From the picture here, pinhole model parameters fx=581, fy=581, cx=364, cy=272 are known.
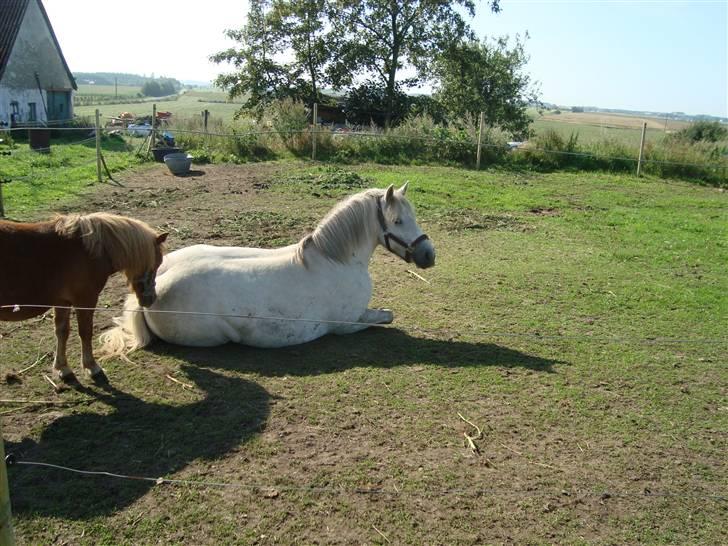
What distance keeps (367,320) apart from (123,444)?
8.07ft

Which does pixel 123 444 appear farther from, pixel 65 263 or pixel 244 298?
pixel 244 298

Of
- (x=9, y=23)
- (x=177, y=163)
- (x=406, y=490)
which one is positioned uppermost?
(x=9, y=23)

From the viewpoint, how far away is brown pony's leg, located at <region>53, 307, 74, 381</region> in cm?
405

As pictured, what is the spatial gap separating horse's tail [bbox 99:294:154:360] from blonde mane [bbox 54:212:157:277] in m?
0.66

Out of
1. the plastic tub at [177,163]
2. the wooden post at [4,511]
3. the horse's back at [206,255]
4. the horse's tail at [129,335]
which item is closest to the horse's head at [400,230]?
the horse's back at [206,255]

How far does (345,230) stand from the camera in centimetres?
523

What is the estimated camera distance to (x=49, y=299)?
3.93m

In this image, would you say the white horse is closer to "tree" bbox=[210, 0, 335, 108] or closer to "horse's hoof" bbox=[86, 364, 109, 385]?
"horse's hoof" bbox=[86, 364, 109, 385]

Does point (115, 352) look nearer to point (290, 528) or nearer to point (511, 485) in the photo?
point (290, 528)

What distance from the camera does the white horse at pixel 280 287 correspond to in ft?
15.6

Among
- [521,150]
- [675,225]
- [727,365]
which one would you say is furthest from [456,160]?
[727,365]

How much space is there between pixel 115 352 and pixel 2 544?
306 centimetres

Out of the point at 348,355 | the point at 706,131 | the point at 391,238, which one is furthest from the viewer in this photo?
the point at 706,131

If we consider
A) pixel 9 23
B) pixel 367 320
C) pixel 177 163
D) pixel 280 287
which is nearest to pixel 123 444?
pixel 280 287
